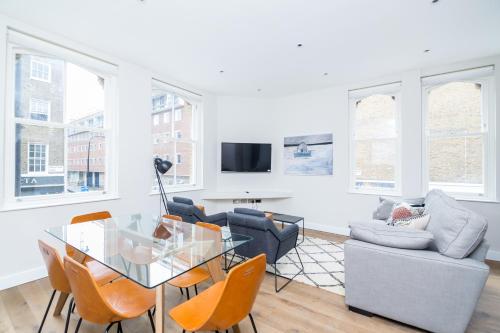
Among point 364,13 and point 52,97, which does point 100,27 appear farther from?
point 364,13

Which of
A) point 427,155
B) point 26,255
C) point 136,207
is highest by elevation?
point 427,155

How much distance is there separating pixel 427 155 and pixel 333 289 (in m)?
2.99

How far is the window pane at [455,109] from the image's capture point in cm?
368

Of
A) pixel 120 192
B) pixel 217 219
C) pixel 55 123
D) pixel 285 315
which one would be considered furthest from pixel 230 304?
pixel 55 123

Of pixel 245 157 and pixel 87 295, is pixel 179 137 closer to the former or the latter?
pixel 245 157

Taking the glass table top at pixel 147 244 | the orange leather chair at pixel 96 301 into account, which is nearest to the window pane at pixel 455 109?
the glass table top at pixel 147 244

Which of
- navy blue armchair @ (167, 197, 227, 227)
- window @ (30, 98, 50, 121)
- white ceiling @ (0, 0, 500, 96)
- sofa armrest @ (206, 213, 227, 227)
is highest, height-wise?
white ceiling @ (0, 0, 500, 96)

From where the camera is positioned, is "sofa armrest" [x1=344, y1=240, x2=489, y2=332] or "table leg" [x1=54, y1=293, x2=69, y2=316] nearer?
"sofa armrest" [x1=344, y1=240, x2=489, y2=332]

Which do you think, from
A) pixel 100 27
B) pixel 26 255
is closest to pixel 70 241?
pixel 26 255

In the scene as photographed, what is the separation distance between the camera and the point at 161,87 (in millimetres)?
4270

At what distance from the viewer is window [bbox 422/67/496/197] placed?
11.7 feet

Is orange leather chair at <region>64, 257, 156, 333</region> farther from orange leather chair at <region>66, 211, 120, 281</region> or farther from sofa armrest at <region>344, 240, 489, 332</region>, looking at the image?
sofa armrest at <region>344, 240, 489, 332</region>

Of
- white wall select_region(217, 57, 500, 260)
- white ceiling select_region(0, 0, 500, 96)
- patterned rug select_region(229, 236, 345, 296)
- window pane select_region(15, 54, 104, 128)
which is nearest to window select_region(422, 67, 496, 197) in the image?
white wall select_region(217, 57, 500, 260)

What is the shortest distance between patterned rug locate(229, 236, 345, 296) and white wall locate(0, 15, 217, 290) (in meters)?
2.44
